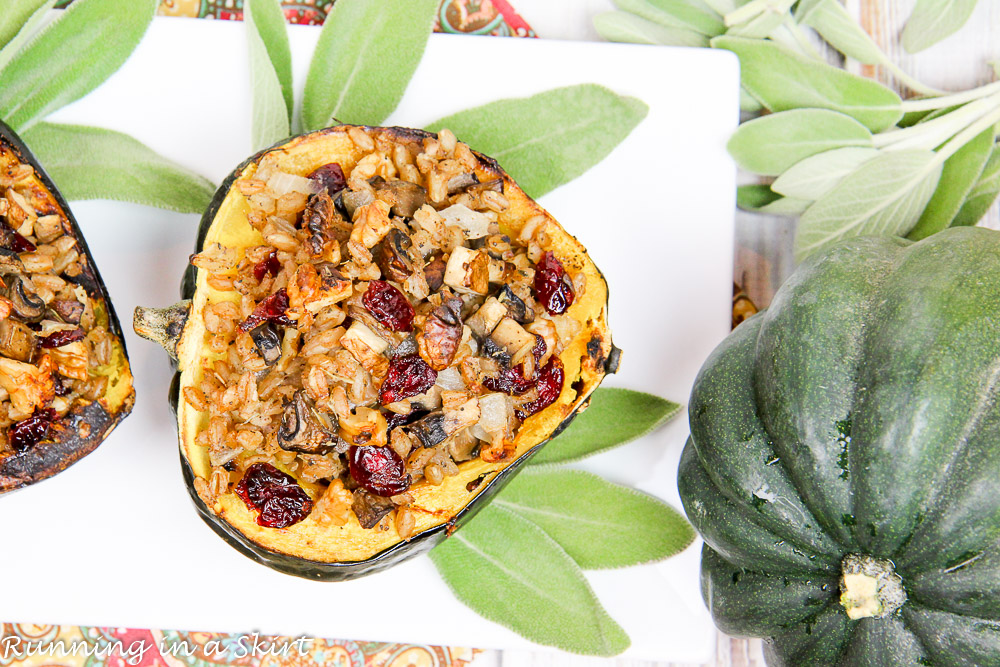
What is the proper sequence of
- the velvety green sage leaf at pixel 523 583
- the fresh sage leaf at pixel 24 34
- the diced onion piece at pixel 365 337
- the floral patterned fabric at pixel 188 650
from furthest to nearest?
the floral patterned fabric at pixel 188 650
the velvety green sage leaf at pixel 523 583
the fresh sage leaf at pixel 24 34
the diced onion piece at pixel 365 337

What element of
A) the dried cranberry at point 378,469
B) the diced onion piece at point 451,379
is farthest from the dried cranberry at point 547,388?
the dried cranberry at point 378,469

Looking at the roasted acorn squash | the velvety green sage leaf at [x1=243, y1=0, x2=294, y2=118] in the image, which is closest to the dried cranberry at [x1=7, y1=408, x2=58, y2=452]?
the roasted acorn squash

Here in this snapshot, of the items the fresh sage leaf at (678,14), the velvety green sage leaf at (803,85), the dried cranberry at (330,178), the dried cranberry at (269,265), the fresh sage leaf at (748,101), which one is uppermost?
the fresh sage leaf at (678,14)

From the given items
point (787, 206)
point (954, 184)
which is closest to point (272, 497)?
point (787, 206)

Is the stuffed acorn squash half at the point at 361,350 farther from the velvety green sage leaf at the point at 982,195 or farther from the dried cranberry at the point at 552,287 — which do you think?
the velvety green sage leaf at the point at 982,195

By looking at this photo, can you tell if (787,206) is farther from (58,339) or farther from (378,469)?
(58,339)

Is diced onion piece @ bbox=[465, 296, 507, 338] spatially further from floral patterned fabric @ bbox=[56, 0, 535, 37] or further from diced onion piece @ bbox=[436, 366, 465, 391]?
floral patterned fabric @ bbox=[56, 0, 535, 37]

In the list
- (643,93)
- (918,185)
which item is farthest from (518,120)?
(918,185)
